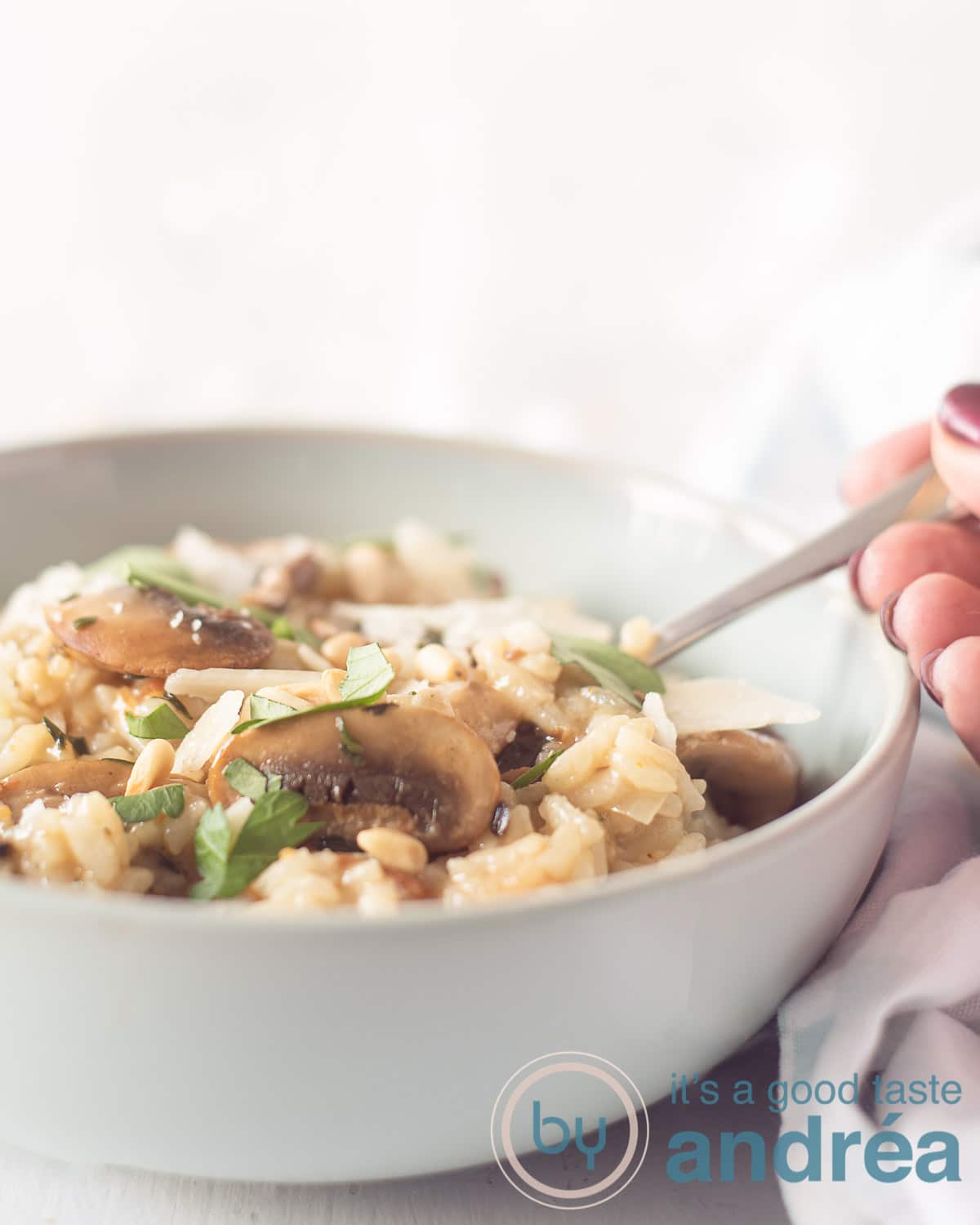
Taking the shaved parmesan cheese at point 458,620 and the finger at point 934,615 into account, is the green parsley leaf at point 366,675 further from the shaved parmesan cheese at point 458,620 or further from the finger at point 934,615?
the finger at point 934,615

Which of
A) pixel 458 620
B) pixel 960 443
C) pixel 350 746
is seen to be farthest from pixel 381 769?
pixel 960 443

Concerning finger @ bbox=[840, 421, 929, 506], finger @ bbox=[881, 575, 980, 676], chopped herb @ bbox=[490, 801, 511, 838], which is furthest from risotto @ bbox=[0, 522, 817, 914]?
finger @ bbox=[840, 421, 929, 506]

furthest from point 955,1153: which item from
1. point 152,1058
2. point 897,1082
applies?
point 152,1058

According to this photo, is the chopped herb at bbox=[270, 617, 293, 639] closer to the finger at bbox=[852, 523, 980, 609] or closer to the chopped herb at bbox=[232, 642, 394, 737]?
the chopped herb at bbox=[232, 642, 394, 737]

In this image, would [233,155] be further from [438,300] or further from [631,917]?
[631,917]

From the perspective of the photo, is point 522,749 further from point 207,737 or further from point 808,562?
point 808,562
